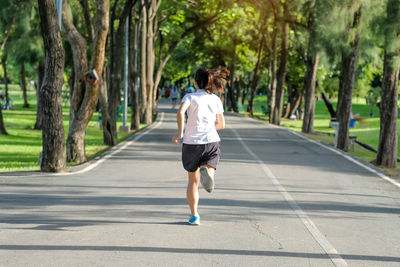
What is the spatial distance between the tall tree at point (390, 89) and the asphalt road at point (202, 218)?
383cm

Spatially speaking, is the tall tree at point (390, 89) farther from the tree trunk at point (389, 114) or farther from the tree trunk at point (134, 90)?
the tree trunk at point (134, 90)

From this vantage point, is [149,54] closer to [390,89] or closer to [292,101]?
[390,89]

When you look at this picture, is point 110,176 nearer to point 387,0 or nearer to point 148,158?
point 148,158

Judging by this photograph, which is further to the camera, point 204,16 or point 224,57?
point 224,57

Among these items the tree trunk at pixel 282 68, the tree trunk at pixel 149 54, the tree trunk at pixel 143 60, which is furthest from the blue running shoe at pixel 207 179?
the tree trunk at pixel 282 68

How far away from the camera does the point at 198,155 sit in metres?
7.84

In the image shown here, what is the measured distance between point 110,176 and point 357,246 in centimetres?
682

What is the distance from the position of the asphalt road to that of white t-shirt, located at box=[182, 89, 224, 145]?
1.03 meters

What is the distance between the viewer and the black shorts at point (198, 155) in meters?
7.84

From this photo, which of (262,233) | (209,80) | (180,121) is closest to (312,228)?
(262,233)

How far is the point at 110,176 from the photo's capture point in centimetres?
1316

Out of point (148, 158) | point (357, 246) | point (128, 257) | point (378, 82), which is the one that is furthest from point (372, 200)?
point (378, 82)

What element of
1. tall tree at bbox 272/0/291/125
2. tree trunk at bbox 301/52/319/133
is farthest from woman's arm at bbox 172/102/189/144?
tall tree at bbox 272/0/291/125

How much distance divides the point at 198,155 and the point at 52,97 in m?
6.16
